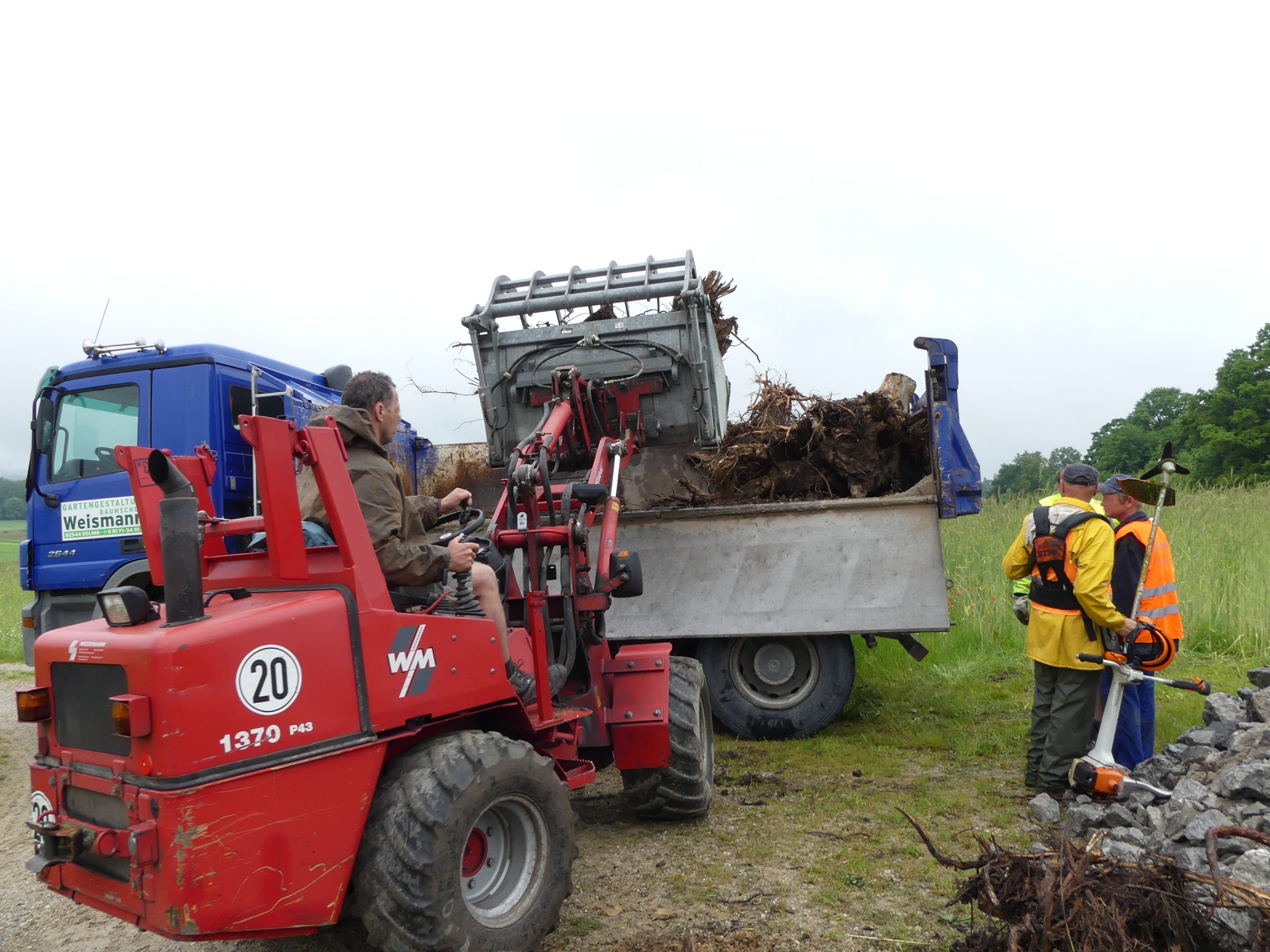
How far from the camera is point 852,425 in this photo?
21.9ft

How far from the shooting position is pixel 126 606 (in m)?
2.77

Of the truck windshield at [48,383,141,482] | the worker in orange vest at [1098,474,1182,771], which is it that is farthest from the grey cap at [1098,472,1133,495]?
the truck windshield at [48,383,141,482]

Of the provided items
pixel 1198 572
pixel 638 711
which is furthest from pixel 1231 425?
pixel 638 711

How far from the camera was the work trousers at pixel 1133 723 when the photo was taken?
4.97m

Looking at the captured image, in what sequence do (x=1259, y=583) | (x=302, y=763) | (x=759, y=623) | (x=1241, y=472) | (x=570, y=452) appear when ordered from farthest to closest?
(x=1241, y=472), (x=1259, y=583), (x=570, y=452), (x=759, y=623), (x=302, y=763)

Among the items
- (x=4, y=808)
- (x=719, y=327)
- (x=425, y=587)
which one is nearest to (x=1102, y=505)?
(x=719, y=327)

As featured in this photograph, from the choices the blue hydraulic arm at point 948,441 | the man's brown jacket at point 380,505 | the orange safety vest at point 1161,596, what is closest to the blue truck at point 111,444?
the man's brown jacket at point 380,505

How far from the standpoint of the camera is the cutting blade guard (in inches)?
261

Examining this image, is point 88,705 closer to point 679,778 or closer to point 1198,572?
point 679,778

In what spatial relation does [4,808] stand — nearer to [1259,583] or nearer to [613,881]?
[613,881]

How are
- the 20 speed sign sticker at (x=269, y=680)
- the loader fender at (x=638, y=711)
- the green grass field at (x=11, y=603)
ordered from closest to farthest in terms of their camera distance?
1. the 20 speed sign sticker at (x=269, y=680)
2. the loader fender at (x=638, y=711)
3. the green grass field at (x=11, y=603)

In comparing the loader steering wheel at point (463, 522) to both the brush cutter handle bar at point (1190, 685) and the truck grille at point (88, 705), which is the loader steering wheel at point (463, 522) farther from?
the brush cutter handle bar at point (1190, 685)

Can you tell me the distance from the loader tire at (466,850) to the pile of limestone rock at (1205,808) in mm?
2015

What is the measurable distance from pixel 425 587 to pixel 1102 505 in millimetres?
4078
